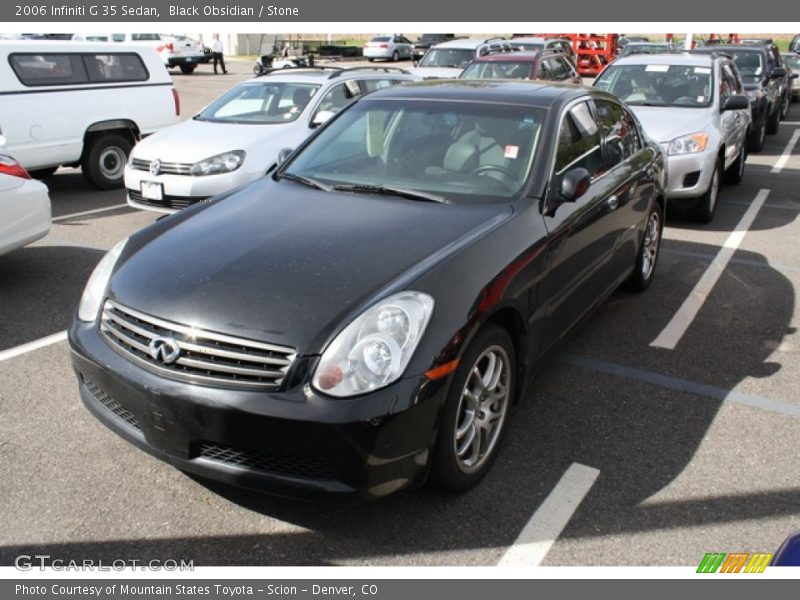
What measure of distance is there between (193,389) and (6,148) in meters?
6.98

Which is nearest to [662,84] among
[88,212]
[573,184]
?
[573,184]

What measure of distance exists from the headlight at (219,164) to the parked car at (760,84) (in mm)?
8136

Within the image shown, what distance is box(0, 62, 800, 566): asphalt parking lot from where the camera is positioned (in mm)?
2871

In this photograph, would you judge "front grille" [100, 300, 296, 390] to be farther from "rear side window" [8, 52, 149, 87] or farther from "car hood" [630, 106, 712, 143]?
"rear side window" [8, 52, 149, 87]

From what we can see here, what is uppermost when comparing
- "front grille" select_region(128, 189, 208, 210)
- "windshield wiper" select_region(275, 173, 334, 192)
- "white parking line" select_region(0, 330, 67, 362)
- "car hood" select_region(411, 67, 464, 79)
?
"windshield wiper" select_region(275, 173, 334, 192)

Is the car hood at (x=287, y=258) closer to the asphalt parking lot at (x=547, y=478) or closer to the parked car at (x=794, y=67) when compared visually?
the asphalt parking lot at (x=547, y=478)

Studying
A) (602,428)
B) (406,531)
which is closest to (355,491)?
(406,531)

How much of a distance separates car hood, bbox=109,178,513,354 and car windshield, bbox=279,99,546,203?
0.71 ft

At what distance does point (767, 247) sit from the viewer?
7.14 m

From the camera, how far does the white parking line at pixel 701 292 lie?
4.95m

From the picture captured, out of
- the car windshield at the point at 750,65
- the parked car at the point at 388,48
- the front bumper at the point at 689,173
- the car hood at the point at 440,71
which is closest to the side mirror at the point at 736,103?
the front bumper at the point at 689,173

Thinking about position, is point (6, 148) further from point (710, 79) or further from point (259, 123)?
point (710, 79)

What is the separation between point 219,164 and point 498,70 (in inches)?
268

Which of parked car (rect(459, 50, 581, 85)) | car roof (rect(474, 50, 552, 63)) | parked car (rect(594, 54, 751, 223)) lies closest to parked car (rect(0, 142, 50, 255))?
parked car (rect(594, 54, 751, 223))
